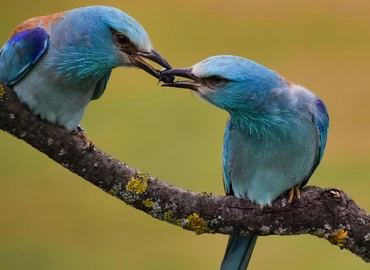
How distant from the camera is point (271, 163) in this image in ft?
4.84

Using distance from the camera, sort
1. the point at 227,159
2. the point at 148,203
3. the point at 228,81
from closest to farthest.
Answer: the point at 228,81 < the point at 148,203 < the point at 227,159

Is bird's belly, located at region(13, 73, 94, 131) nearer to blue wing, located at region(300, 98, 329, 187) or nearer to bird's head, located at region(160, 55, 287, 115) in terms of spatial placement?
bird's head, located at region(160, 55, 287, 115)

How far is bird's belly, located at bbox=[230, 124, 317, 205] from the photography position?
1.46 meters

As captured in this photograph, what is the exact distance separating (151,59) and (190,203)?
29 cm

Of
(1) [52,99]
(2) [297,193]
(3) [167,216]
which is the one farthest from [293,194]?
(1) [52,99]

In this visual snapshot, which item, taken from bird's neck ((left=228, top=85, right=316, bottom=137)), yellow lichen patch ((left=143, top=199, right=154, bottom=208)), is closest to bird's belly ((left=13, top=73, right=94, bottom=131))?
yellow lichen patch ((left=143, top=199, right=154, bottom=208))

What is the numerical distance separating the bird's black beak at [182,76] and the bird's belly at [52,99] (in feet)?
0.79

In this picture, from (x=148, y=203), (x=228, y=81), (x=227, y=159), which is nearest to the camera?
(x=228, y=81)

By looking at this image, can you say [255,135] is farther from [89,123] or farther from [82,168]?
[89,123]

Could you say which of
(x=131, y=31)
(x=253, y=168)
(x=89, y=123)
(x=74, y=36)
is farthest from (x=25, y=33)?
(x=89, y=123)

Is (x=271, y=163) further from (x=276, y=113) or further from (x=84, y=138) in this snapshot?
(x=84, y=138)

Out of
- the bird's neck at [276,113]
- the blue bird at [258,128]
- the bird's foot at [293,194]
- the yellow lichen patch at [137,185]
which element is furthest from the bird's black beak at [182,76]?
the bird's foot at [293,194]

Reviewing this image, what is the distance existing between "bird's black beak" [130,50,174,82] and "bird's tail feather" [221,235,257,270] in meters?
0.42

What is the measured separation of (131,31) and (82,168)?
0.93 feet
